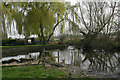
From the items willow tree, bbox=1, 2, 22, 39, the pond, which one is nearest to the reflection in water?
the pond

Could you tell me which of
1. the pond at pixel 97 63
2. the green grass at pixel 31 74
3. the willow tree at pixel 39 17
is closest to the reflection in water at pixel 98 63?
the pond at pixel 97 63

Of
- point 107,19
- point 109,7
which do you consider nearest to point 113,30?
point 107,19

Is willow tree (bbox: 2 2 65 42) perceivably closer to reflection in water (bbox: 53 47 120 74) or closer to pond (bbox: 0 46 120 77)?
pond (bbox: 0 46 120 77)

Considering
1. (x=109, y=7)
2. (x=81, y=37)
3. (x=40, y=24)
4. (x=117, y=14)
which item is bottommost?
(x=81, y=37)

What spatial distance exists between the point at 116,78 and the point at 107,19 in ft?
43.9

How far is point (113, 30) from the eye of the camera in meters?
15.5

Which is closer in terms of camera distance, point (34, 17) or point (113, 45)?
point (113, 45)

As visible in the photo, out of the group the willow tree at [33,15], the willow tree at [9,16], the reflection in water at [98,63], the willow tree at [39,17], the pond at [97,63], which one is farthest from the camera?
the willow tree at [39,17]

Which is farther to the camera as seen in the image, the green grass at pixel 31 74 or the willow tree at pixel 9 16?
the willow tree at pixel 9 16

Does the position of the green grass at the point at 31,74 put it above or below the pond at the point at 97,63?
above

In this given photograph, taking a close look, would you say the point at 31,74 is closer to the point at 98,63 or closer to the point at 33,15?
the point at 98,63

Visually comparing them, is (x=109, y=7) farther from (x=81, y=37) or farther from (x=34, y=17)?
(x=34, y=17)

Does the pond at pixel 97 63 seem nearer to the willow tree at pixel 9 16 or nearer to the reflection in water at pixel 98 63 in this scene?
the reflection in water at pixel 98 63

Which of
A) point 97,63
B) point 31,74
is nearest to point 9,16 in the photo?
point 31,74
